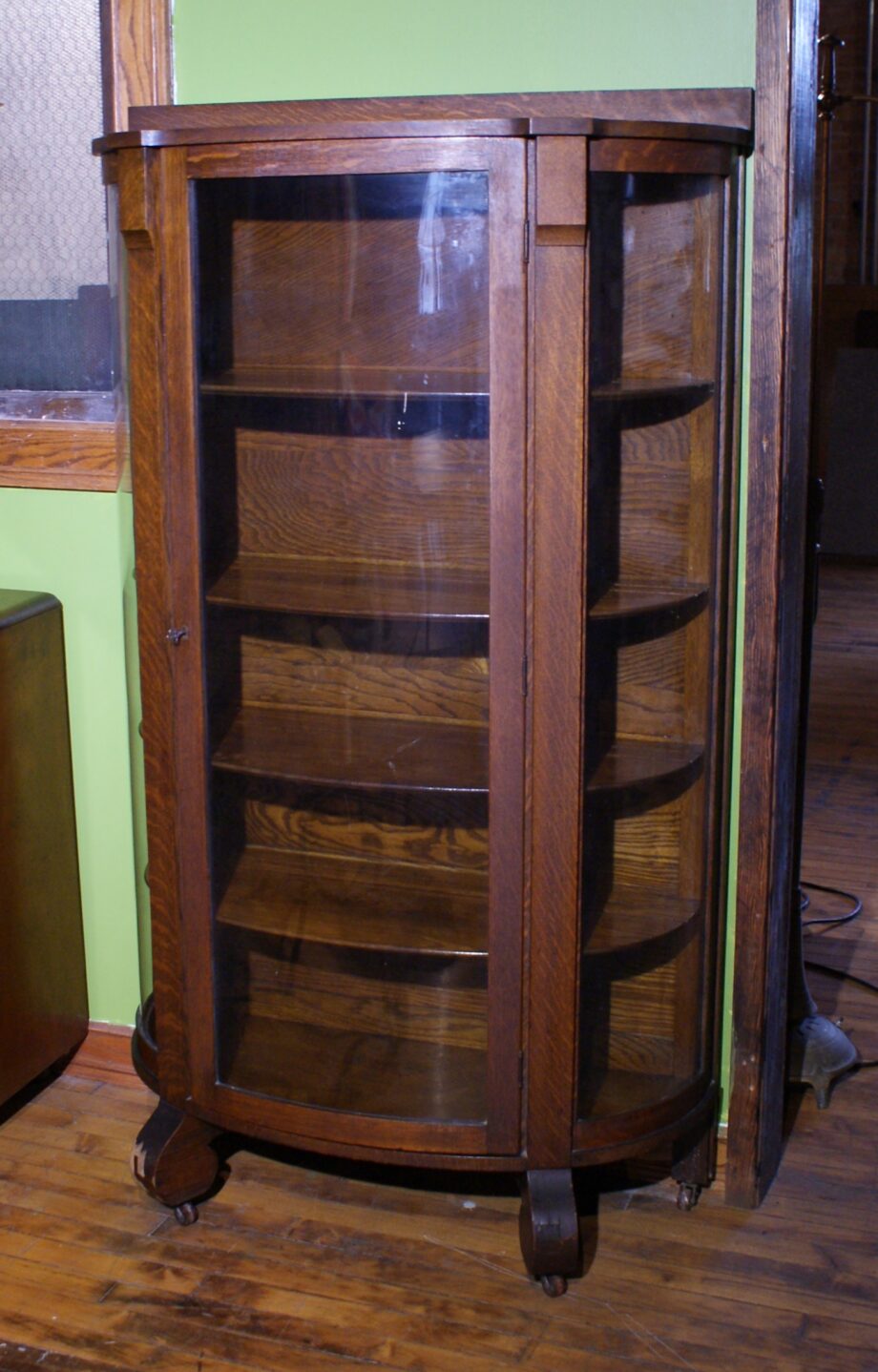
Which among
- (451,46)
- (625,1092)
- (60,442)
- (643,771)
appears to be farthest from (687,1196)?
(451,46)

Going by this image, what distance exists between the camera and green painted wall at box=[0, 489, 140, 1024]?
2705 mm

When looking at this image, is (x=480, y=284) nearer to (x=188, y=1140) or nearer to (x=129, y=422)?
(x=129, y=422)

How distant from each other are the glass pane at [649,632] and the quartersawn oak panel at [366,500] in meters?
0.17

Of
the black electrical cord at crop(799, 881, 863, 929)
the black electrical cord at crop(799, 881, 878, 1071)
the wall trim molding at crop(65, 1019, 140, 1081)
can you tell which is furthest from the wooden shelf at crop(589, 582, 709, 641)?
the black electrical cord at crop(799, 881, 863, 929)

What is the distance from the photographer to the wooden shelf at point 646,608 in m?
2.14

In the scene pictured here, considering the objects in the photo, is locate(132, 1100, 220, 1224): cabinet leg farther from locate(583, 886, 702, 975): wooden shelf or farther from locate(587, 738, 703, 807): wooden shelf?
locate(587, 738, 703, 807): wooden shelf

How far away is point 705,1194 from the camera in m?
2.54

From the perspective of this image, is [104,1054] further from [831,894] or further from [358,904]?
[831,894]

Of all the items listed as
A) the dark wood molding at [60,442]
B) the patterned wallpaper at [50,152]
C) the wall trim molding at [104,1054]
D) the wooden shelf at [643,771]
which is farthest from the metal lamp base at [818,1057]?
the patterned wallpaper at [50,152]

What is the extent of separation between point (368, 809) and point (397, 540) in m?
0.39

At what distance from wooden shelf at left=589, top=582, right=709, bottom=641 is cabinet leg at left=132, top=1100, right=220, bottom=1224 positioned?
1009 mm

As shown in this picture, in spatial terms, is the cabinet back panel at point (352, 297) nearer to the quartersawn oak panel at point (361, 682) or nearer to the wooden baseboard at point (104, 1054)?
the quartersawn oak panel at point (361, 682)

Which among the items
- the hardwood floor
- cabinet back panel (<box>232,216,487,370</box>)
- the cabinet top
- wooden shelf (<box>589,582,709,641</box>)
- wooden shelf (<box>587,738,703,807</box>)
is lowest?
the hardwood floor

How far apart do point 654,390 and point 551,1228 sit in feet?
3.85
